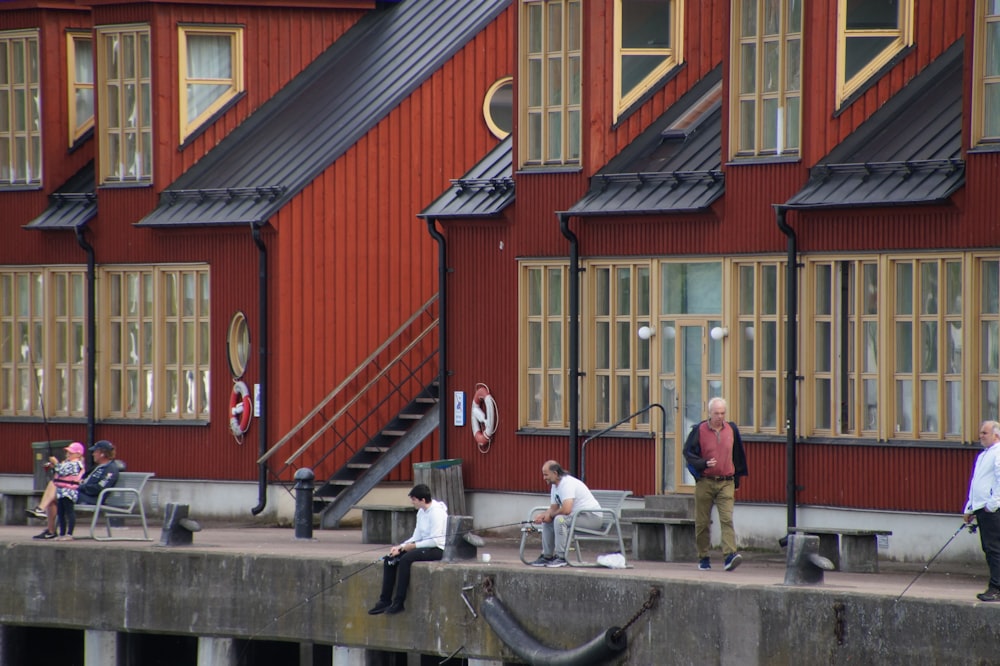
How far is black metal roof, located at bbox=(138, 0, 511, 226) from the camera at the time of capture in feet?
94.8

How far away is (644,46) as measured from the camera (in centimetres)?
2595

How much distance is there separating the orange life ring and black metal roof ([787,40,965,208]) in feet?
28.7

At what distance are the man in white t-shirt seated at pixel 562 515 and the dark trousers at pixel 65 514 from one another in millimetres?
5986

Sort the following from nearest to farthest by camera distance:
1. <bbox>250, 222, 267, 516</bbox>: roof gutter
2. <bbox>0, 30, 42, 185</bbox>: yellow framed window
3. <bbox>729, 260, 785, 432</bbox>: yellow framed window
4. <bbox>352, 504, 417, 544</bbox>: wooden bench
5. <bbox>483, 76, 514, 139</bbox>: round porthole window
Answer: <bbox>729, 260, 785, 432</bbox>: yellow framed window, <bbox>352, 504, 417, 544</bbox>: wooden bench, <bbox>250, 222, 267, 516</bbox>: roof gutter, <bbox>483, 76, 514, 139</bbox>: round porthole window, <bbox>0, 30, 42, 185</bbox>: yellow framed window

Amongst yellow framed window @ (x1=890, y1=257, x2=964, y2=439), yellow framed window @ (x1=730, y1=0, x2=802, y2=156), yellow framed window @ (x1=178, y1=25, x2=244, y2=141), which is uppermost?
yellow framed window @ (x1=178, y1=25, x2=244, y2=141)

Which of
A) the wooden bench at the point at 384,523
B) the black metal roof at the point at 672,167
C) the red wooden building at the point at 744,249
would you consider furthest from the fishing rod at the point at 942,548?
the wooden bench at the point at 384,523

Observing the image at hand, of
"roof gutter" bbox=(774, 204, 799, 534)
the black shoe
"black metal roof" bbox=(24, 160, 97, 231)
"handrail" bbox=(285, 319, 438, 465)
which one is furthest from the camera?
"black metal roof" bbox=(24, 160, 97, 231)

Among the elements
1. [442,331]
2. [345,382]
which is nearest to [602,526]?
[442,331]

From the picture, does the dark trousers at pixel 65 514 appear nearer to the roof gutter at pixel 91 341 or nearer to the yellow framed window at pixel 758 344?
the roof gutter at pixel 91 341

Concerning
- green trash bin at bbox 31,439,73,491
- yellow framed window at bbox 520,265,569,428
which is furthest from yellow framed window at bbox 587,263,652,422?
green trash bin at bbox 31,439,73,491

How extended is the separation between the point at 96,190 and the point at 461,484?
25.3 feet

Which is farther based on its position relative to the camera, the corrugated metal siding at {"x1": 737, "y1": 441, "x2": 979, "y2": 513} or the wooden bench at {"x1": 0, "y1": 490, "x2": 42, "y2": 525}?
the wooden bench at {"x1": 0, "y1": 490, "x2": 42, "y2": 525}

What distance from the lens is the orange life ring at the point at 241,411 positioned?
28781 mm

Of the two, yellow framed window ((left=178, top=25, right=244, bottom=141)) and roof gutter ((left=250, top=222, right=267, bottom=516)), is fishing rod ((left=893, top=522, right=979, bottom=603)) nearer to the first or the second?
roof gutter ((left=250, top=222, right=267, bottom=516))
